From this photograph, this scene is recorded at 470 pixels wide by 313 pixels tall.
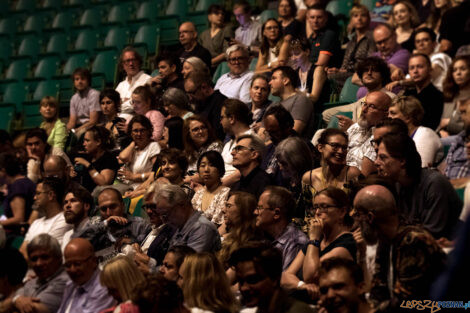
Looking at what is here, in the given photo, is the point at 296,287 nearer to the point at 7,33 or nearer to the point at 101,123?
the point at 101,123

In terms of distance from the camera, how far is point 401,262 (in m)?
2.75

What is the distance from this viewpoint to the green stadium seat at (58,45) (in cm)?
893

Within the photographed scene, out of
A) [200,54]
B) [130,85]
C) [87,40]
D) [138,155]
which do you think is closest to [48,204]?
[138,155]

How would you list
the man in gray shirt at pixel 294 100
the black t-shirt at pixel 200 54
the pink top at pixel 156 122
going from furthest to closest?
the black t-shirt at pixel 200 54 → the pink top at pixel 156 122 → the man in gray shirt at pixel 294 100

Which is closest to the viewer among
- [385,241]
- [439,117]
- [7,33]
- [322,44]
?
[385,241]

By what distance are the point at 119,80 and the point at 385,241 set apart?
539 cm

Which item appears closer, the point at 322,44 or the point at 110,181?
the point at 110,181

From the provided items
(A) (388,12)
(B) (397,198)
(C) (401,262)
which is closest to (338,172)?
(B) (397,198)

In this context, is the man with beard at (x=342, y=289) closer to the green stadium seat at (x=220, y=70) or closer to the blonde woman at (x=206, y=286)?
the blonde woman at (x=206, y=286)

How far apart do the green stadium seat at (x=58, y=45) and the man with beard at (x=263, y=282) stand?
6452 millimetres

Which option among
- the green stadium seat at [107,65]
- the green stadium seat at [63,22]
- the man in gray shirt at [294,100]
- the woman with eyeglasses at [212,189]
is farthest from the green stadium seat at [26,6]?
the woman with eyeglasses at [212,189]

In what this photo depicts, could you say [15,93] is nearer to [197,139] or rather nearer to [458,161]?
[197,139]

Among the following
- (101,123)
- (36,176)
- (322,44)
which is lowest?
(36,176)

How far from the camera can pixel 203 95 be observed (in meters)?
6.10
